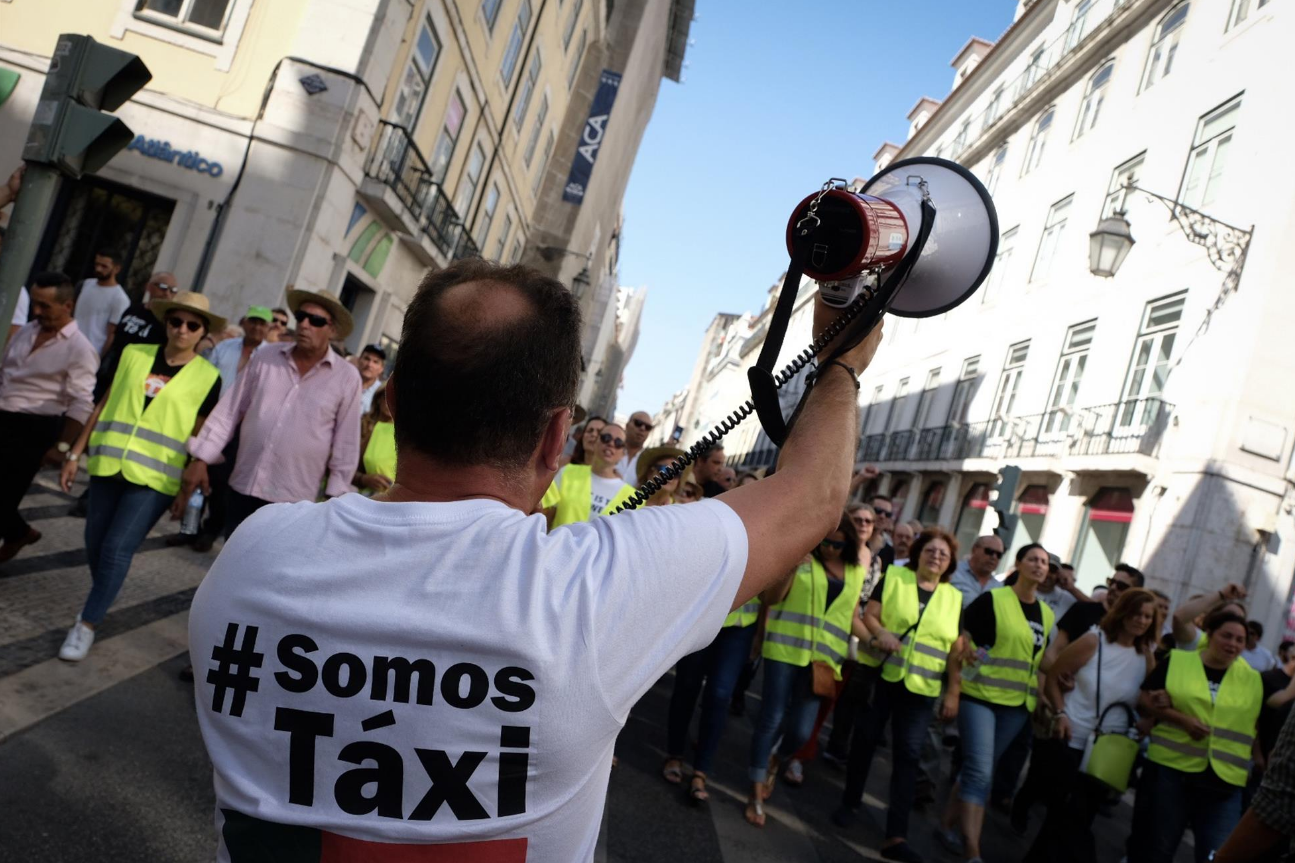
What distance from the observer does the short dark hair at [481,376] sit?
142cm

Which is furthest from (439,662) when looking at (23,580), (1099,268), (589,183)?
(589,183)

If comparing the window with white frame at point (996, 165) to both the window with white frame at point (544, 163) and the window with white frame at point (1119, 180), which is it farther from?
the window with white frame at point (544, 163)

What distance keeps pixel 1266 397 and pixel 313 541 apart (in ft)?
55.0

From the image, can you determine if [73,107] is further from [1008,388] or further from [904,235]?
[1008,388]

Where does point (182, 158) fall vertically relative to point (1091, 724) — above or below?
above

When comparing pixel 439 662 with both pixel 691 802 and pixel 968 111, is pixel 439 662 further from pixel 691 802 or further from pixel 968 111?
pixel 968 111

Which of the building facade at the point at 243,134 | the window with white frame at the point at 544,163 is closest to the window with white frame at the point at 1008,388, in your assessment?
the building facade at the point at 243,134

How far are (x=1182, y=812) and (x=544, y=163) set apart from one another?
28293 millimetres

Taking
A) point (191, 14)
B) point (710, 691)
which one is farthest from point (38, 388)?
point (191, 14)

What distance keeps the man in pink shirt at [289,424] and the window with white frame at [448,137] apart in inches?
513

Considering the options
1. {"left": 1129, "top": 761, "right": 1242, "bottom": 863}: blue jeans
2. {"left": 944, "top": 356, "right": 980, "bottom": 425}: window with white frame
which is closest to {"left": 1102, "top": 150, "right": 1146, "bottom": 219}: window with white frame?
{"left": 944, "top": 356, "right": 980, "bottom": 425}: window with white frame

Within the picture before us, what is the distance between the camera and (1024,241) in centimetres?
2459

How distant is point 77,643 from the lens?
4.96m

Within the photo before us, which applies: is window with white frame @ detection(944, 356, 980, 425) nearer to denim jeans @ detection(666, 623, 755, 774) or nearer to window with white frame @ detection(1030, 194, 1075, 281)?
window with white frame @ detection(1030, 194, 1075, 281)
